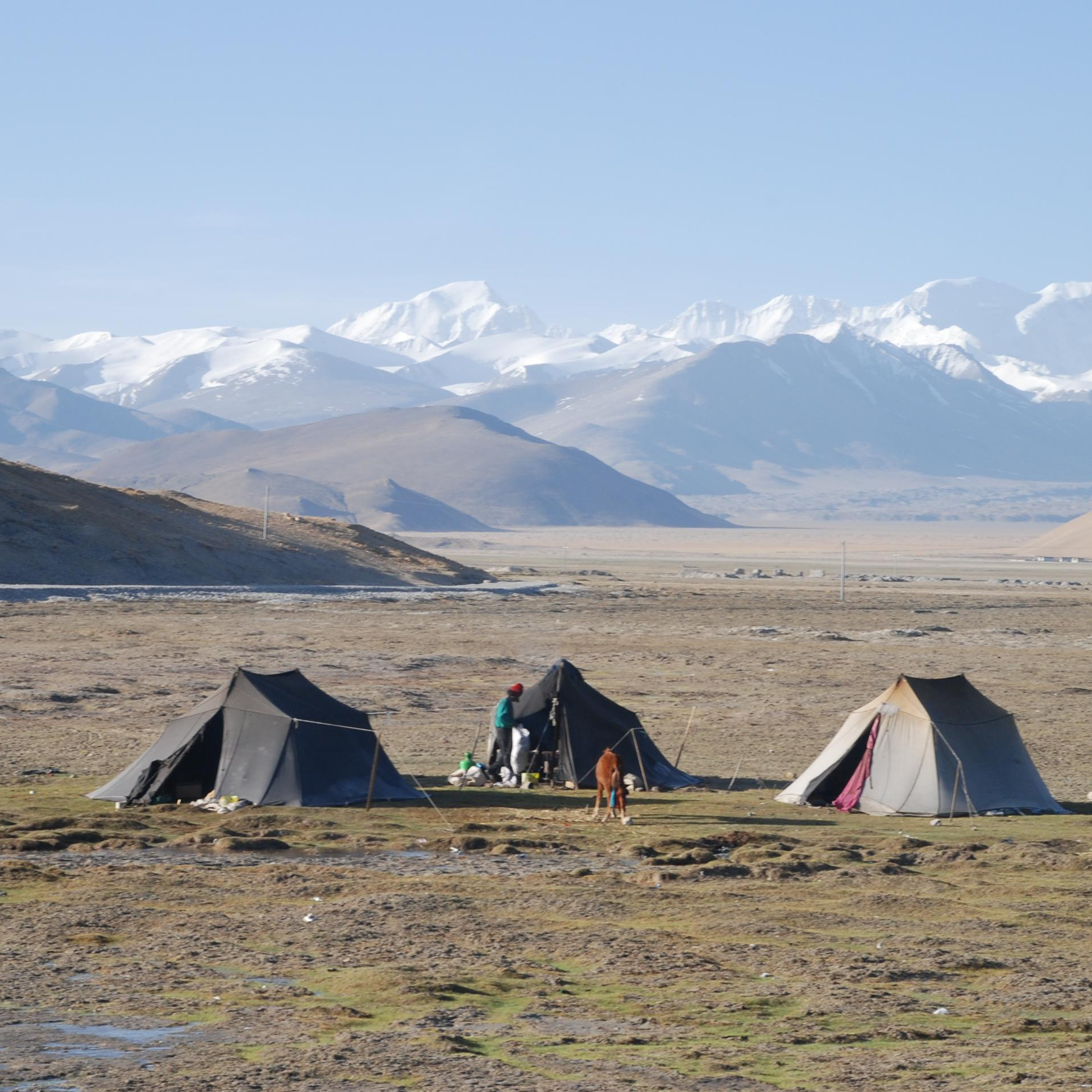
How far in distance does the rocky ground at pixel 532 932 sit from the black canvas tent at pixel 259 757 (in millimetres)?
676

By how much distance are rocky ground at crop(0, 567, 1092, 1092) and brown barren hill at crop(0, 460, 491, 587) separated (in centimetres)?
4008

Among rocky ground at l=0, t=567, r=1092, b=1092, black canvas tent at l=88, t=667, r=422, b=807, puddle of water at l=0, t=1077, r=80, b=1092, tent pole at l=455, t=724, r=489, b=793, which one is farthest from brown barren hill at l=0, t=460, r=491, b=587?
puddle of water at l=0, t=1077, r=80, b=1092

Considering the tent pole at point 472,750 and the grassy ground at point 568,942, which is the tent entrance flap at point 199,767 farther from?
the tent pole at point 472,750

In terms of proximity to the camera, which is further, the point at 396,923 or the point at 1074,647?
the point at 1074,647

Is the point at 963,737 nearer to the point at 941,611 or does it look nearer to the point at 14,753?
the point at 14,753

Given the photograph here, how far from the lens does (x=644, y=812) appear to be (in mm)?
20656

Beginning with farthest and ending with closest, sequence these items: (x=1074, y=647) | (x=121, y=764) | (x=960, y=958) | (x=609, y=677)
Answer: (x=1074, y=647) < (x=609, y=677) < (x=121, y=764) < (x=960, y=958)

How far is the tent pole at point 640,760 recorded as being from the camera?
22.9 m

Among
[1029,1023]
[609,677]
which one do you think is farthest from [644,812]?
[609,677]

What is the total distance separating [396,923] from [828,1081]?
5.20 m

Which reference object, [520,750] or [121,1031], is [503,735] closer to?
[520,750]

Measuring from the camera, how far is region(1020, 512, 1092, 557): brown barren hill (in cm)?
16600

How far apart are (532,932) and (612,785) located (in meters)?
6.34

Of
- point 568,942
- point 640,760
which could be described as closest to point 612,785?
point 640,760
